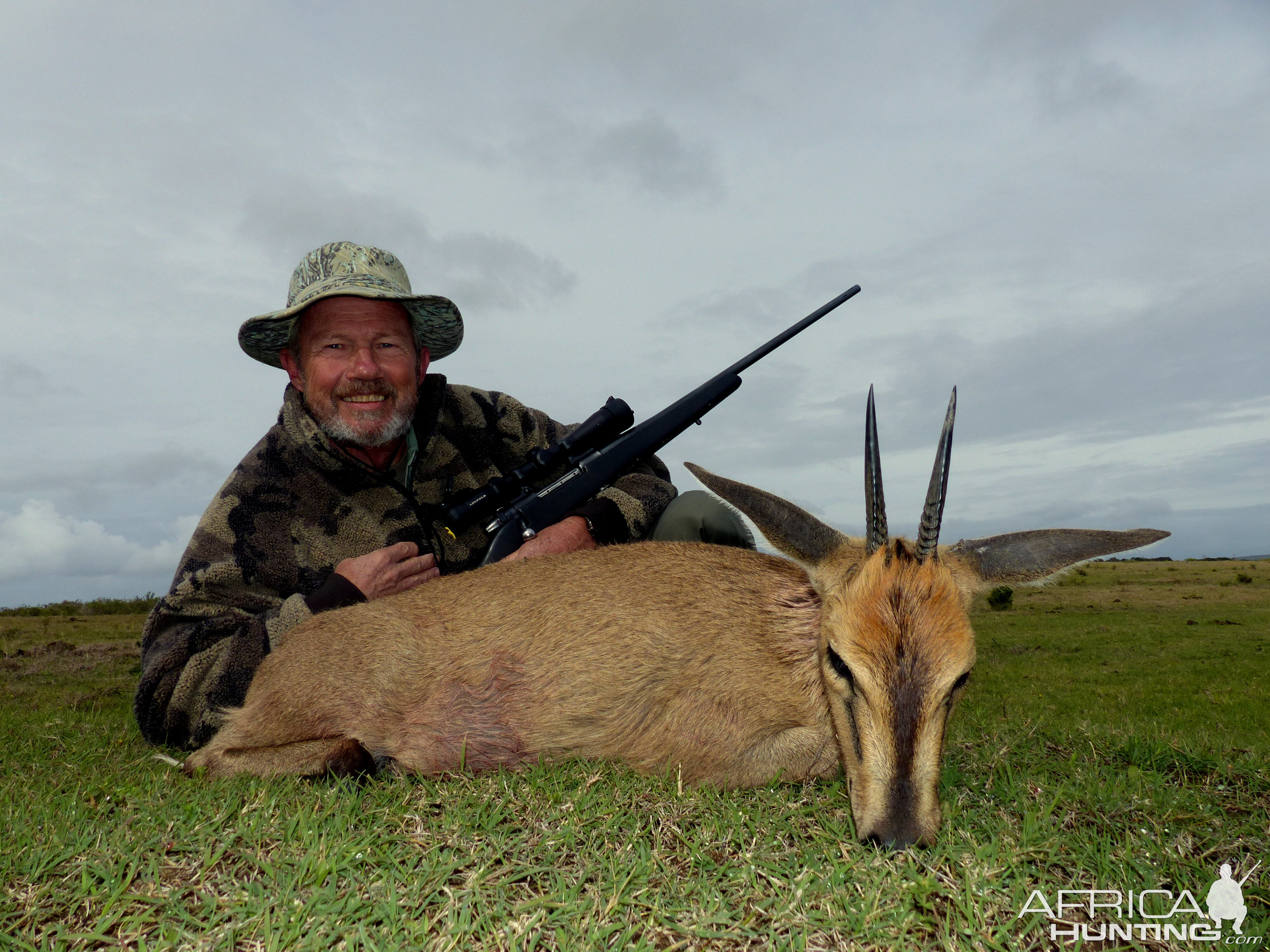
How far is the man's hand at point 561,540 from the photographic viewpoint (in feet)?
18.6

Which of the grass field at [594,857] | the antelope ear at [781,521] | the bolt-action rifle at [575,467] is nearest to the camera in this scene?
the grass field at [594,857]

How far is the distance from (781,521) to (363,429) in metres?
3.56

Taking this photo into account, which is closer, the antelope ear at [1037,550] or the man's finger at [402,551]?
the antelope ear at [1037,550]

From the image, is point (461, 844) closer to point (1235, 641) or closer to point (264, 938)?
point (264, 938)

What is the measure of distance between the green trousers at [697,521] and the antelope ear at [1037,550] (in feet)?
8.07

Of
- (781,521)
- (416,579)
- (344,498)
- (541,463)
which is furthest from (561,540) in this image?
(781,521)

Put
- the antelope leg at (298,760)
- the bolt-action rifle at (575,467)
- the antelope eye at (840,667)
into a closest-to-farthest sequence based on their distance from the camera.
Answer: the antelope eye at (840,667) < the antelope leg at (298,760) < the bolt-action rifle at (575,467)

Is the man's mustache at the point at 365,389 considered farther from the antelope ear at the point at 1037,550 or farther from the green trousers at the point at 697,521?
the antelope ear at the point at 1037,550

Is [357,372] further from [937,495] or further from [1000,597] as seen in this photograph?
[1000,597]

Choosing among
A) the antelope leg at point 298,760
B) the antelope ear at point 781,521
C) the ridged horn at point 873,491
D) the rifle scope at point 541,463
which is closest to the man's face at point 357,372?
the rifle scope at point 541,463

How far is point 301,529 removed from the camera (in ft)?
19.8

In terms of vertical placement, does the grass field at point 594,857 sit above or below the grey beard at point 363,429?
below

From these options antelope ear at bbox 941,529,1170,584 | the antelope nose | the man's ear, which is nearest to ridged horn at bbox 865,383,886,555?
antelope ear at bbox 941,529,1170,584

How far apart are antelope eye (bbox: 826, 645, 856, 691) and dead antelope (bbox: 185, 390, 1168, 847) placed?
12mm
